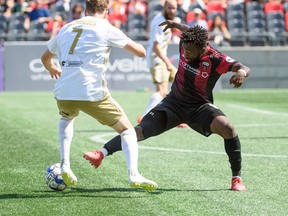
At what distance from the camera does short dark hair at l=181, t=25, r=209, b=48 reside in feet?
26.7

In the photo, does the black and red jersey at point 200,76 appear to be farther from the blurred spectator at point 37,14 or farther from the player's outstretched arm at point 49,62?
the blurred spectator at point 37,14

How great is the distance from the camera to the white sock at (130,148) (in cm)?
772

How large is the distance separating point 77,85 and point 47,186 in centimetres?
125

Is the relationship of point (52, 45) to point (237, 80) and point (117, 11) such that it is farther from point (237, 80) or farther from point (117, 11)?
point (117, 11)

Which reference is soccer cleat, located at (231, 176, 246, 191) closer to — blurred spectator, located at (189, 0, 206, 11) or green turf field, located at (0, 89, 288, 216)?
green turf field, located at (0, 89, 288, 216)

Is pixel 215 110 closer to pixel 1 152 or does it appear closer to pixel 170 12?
→ pixel 1 152

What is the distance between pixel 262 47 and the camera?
25.9 m

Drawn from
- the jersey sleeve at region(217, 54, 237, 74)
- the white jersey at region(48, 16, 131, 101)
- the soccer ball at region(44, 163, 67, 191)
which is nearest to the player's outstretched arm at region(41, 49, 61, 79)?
the white jersey at region(48, 16, 131, 101)

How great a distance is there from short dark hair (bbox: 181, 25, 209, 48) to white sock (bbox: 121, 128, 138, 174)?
1.09m

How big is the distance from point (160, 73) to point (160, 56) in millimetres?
750

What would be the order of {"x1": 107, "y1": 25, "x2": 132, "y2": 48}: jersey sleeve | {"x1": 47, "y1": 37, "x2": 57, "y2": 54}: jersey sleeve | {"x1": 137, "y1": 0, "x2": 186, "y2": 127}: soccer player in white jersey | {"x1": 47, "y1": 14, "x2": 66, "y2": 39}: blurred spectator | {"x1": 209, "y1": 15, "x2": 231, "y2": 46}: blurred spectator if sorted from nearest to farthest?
1. {"x1": 107, "y1": 25, "x2": 132, "y2": 48}: jersey sleeve
2. {"x1": 47, "y1": 37, "x2": 57, "y2": 54}: jersey sleeve
3. {"x1": 137, "y1": 0, "x2": 186, "y2": 127}: soccer player in white jersey
4. {"x1": 47, "y1": 14, "x2": 66, "y2": 39}: blurred spectator
5. {"x1": 209, "y1": 15, "x2": 231, "y2": 46}: blurred spectator

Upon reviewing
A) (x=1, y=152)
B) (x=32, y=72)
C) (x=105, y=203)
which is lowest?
(x=32, y=72)

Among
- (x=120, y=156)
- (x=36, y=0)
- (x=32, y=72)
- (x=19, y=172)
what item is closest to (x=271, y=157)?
(x=120, y=156)

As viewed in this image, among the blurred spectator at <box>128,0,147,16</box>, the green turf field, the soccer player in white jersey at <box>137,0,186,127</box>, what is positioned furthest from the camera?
the blurred spectator at <box>128,0,147,16</box>
